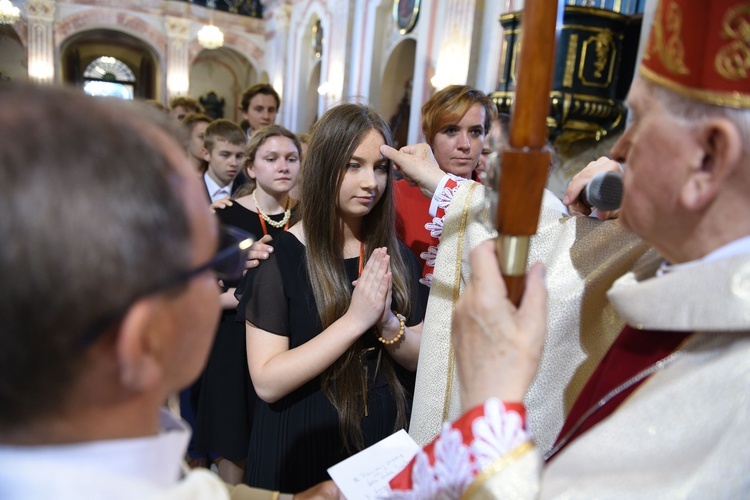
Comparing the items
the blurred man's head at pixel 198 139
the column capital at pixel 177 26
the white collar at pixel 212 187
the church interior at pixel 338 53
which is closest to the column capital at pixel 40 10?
the church interior at pixel 338 53

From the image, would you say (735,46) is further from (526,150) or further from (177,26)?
(177,26)

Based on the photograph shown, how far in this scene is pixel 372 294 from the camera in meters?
1.66

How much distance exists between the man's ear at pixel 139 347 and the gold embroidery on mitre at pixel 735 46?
0.85 meters

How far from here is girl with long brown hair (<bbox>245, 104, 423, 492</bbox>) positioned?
1.69 meters

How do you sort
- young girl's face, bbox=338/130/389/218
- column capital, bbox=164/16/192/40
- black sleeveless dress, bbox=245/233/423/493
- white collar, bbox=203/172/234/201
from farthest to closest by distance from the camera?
column capital, bbox=164/16/192/40 < white collar, bbox=203/172/234/201 < young girl's face, bbox=338/130/389/218 < black sleeveless dress, bbox=245/233/423/493

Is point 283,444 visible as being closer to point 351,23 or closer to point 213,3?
point 351,23

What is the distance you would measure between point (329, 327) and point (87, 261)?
3.84ft

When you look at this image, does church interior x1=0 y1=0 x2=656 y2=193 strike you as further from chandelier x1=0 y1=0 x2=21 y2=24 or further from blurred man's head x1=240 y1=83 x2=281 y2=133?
blurred man's head x1=240 y1=83 x2=281 y2=133

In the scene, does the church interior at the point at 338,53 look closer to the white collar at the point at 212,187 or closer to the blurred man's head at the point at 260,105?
the white collar at the point at 212,187

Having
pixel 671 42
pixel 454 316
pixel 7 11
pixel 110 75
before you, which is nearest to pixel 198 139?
pixel 454 316

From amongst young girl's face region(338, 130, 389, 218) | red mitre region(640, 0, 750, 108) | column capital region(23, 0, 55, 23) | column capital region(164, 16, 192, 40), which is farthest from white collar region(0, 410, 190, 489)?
column capital region(23, 0, 55, 23)

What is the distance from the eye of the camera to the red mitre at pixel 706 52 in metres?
0.81

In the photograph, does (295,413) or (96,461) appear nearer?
Result: (96,461)

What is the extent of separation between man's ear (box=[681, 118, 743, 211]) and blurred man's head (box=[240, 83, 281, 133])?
4.84 m
